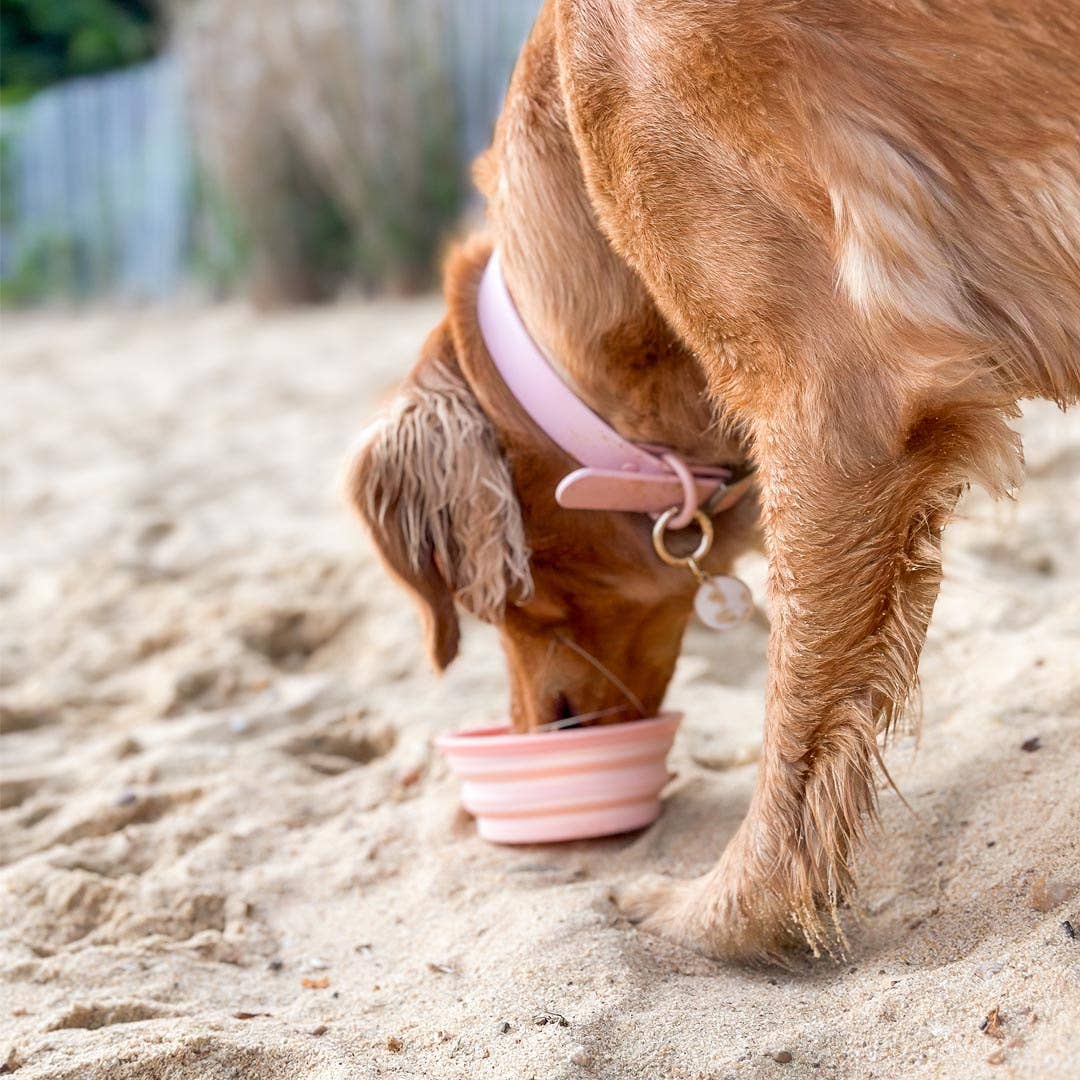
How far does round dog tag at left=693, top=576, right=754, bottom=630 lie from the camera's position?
252 cm

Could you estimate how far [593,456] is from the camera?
8.16 feet

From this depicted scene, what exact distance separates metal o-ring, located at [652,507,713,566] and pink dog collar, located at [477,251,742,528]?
2cm

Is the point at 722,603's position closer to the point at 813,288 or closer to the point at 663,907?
the point at 663,907

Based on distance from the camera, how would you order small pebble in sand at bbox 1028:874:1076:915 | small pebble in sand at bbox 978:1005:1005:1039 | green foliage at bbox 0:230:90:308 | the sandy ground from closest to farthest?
small pebble in sand at bbox 978:1005:1005:1039 < the sandy ground < small pebble in sand at bbox 1028:874:1076:915 < green foliage at bbox 0:230:90:308

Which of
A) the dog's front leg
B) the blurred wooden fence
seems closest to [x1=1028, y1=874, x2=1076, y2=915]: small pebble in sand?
the dog's front leg

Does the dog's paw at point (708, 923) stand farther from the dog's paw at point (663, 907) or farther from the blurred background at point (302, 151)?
the blurred background at point (302, 151)

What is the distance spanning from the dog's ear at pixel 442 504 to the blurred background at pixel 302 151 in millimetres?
6862

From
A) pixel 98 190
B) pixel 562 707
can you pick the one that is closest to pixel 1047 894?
pixel 562 707

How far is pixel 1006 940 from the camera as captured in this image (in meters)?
1.88

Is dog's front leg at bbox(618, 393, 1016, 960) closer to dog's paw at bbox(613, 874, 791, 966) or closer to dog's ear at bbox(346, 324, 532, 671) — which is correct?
dog's paw at bbox(613, 874, 791, 966)

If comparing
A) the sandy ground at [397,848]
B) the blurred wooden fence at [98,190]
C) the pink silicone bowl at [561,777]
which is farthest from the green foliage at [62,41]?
the pink silicone bowl at [561,777]

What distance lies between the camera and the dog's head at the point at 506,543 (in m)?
2.52

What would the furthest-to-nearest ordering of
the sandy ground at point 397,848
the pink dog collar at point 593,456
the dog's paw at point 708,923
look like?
the pink dog collar at point 593,456 < the dog's paw at point 708,923 < the sandy ground at point 397,848

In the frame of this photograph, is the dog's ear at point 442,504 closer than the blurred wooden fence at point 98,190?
Yes
